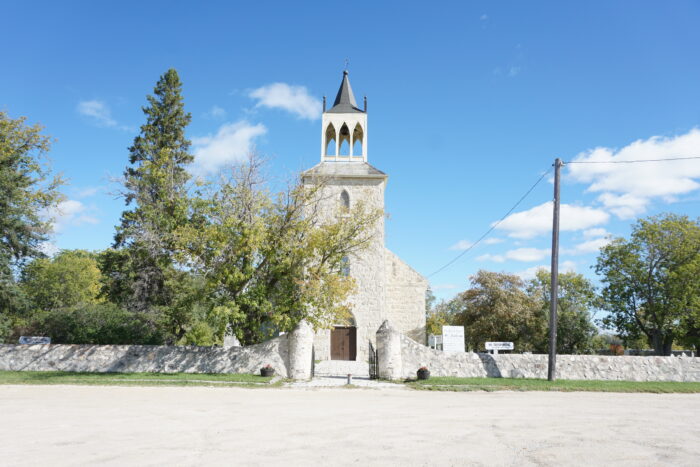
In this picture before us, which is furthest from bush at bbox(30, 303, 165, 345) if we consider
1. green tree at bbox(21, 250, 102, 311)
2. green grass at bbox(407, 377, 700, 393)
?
green tree at bbox(21, 250, 102, 311)

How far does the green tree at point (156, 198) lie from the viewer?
790 inches

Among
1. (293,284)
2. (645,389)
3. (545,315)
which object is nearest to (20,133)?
(293,284)

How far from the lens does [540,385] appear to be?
18016 mm

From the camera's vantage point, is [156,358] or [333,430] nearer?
[333,430]

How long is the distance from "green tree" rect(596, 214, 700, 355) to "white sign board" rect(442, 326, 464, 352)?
18.2m

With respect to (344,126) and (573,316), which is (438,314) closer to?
(573,316)

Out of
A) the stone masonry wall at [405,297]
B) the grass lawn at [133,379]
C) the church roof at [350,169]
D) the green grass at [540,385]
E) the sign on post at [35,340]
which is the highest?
the church roof at [350,169]

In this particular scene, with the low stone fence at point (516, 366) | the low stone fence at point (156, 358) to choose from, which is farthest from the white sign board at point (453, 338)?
the low stone fence at point (156, 358)

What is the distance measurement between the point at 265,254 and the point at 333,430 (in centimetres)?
1165

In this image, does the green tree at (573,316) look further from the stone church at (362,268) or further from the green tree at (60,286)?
the green tree at (60,286)

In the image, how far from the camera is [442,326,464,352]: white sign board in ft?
73.9

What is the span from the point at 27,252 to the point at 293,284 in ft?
51.1

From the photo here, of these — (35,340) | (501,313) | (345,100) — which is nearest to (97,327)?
(35,340)

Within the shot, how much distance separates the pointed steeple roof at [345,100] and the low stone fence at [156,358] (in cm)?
1665
